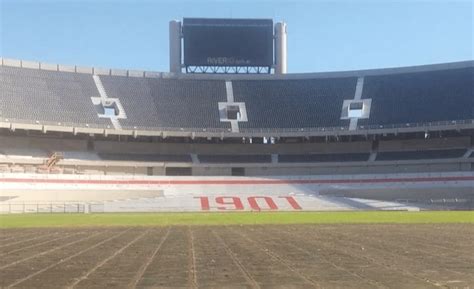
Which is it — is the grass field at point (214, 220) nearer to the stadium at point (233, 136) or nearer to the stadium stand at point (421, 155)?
the stadium at point (233, 136)

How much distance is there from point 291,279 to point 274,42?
2798 inches

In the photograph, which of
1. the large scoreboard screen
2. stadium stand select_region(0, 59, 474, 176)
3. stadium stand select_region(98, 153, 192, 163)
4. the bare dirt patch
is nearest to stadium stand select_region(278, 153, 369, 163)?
stadium stand select_region(0, 59, 474, 176)

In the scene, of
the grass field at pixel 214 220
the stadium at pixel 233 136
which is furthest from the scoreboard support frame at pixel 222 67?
the grass field at pixel 214 220

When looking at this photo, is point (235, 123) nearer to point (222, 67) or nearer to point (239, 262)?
point (222, 67)

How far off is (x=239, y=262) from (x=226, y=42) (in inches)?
2572

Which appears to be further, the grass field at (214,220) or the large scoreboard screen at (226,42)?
the large scoreboard screen at (226,42)

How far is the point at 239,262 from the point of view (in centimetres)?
1306

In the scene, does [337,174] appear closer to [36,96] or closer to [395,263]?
[36,96]

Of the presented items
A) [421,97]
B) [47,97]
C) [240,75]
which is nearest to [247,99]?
[240,75]

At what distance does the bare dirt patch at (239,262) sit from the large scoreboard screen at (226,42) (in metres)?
58.0

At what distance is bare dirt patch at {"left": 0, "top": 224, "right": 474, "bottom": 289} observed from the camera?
10211 mm

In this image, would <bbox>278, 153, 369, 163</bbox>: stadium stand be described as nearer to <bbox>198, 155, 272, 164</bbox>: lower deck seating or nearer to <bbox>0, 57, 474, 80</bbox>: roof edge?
<bbox>198, 155, 272, 164</bbox>: lower deck seating

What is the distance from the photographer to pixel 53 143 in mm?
66438

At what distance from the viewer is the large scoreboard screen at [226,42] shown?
7669cm
